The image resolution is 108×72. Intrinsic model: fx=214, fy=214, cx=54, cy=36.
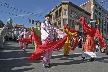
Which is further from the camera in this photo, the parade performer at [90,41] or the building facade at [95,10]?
the building facade at [95,10]

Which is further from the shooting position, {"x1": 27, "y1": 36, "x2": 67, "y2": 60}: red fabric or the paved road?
{"x1": 27, "y1": 36, "x2": 67, "y2": 60}: red fabric

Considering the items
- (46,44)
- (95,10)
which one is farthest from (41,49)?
(95,10)

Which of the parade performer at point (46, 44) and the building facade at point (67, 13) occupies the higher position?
the building facade at point (67, 13)

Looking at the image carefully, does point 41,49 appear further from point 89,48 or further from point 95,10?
point 95,10

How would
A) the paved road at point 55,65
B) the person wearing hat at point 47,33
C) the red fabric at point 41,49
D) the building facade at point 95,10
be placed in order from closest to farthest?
the paved road at point 55,65 → the red fabric at point 41,49 → the person wearing hat at point 47,33 → the building facade at point 95,10

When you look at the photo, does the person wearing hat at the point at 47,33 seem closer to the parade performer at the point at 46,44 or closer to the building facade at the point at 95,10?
the parade performer at the point at 46,44

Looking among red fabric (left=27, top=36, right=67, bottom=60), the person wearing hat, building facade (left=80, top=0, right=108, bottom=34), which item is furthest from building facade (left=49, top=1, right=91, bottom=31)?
red fabric (left=27, top=36, right=67, bottom=60)

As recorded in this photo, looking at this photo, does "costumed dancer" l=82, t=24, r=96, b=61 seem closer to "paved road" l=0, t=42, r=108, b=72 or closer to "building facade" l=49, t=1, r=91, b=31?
"paved road" l=0, t=42, r=108, b=72

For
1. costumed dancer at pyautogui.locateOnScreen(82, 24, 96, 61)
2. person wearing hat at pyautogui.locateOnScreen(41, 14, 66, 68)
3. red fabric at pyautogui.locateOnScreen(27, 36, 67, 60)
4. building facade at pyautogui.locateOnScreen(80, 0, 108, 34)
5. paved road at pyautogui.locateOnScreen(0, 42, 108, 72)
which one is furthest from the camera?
building facade at pyautogui.locateOnScreen(80, 0, 108, 34)

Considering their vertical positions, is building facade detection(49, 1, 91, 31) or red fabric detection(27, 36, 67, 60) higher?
building facade detection(49, 1, 91, 31)

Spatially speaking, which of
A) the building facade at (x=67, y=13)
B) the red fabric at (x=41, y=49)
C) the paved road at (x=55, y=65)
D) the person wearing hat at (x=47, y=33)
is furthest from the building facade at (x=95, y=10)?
the red fabric at (x=41, y=49)

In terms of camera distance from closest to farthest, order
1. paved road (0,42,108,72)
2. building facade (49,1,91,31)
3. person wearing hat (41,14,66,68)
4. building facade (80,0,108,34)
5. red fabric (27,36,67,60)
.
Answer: paved road (0,42,108,72)
red fabric (27,36,67,60)
person wearing hat (41,14,66,68)
building facade (49,1,91,31)
building facade (80,0,108,34)

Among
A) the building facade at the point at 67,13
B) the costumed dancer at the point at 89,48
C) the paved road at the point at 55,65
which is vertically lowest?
the paved road at the point at 55,65

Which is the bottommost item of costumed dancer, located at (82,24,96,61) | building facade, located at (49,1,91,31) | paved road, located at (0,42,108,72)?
paved road, located at (0,42,108,72)
